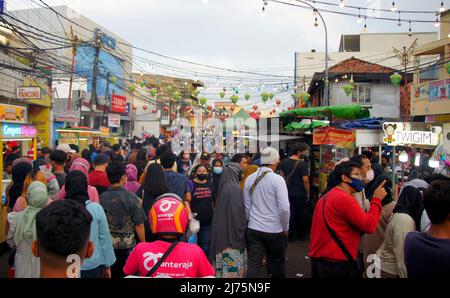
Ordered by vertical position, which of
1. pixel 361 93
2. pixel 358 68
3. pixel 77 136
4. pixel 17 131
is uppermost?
pixel 358 68

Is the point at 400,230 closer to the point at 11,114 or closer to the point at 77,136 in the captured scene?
the point at 11,114

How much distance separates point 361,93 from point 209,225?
23350mm

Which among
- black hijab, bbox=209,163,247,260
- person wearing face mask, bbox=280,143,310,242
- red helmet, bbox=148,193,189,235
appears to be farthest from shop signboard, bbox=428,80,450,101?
red helmet, bbox=148,193,189,235

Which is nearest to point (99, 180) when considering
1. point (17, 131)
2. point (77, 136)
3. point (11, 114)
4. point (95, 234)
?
point (95, 234)

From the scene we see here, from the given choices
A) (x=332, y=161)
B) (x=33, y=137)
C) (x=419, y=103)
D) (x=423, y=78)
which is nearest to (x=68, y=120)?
(x=33, y=137)

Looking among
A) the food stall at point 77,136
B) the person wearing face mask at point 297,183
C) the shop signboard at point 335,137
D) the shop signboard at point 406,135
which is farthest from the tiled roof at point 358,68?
the shop signboard at point 406,135

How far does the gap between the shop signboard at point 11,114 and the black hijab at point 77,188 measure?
464cm

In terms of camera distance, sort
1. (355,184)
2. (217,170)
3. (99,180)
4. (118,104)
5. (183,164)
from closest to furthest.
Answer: (355,184)
(99,180)
(217,170)
(183,164)
(118,104)

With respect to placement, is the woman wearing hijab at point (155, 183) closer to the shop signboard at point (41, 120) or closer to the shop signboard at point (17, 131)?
the shop signboard at point (17, 131)

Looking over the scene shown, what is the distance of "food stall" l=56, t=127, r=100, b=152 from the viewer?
58.2ft

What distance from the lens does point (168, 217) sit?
2.64 m

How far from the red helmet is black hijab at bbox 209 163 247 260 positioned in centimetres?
216

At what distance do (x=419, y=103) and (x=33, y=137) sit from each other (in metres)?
18.3

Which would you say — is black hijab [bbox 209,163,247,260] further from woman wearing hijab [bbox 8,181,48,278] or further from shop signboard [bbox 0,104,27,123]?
shop signboard [bbox 0,104,27,123]
